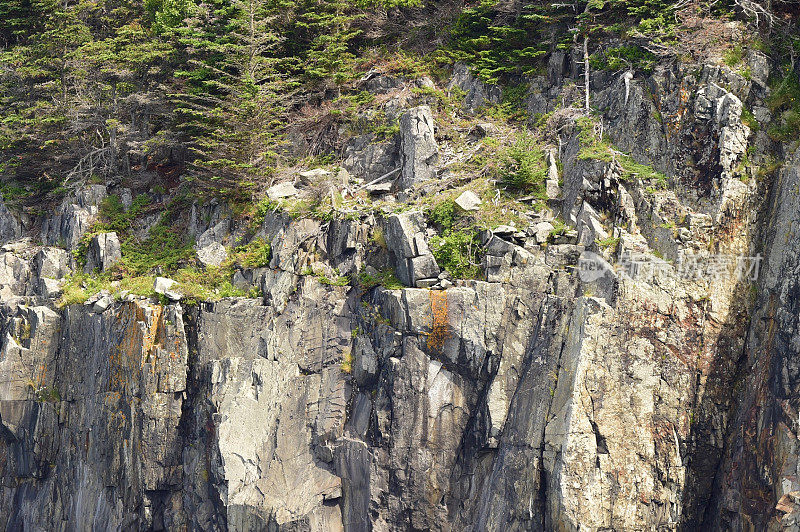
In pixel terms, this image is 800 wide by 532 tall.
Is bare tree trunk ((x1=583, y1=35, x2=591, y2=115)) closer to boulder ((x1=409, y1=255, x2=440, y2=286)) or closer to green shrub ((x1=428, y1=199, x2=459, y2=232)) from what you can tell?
green shrub ((x1=428, y1=199, x2=459, y2=232))

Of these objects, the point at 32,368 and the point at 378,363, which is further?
the point at 32,368

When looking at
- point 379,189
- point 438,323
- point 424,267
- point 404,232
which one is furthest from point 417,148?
point 438,323

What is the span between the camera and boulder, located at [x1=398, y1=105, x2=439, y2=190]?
22.8 metres

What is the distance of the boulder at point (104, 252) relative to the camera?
2583 cm

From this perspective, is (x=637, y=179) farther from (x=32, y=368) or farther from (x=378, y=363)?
(x=32, y=368)

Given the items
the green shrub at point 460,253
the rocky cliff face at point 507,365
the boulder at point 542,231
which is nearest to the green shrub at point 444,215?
the green shrub at point 460,253

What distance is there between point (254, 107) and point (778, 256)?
48.7ft

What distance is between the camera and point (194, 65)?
90.0 feet

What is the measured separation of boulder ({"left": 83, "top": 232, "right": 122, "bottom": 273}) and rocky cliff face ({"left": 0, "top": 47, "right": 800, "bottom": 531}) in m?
2.45

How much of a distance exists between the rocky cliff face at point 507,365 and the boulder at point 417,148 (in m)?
0.06

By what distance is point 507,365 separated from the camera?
61.0 feet

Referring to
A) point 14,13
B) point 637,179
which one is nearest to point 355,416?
point 637,179

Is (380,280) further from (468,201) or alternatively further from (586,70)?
(586,70)

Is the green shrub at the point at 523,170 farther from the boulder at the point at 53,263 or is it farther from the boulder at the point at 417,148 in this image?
the boulder at the point at 53,263
